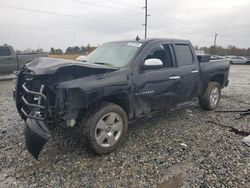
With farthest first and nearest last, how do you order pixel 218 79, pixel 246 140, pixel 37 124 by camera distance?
pixel 218 79 → pixel 246 140 → pixel 37 124

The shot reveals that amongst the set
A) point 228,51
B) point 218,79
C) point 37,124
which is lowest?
point 37,124

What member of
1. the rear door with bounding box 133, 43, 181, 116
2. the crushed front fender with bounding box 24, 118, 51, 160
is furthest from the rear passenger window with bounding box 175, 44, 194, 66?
the crushed front fender with bounding box 24, 118, 51, 160

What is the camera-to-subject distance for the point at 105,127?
3.55 m

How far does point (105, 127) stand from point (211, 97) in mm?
3668

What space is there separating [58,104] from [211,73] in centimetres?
421

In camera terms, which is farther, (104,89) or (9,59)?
(9,59)

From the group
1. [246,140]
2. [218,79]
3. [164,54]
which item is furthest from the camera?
[218,79]

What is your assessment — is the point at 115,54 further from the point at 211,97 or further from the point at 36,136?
the point at 211,97

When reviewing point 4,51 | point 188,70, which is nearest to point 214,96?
point 188,70

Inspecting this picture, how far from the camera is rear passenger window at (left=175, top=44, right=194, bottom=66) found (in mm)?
4953

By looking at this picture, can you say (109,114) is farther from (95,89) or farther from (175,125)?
(175,125)

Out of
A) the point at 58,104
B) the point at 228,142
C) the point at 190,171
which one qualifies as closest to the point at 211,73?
the point at 228,142

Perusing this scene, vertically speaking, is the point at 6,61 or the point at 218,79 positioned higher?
the point at 6,61

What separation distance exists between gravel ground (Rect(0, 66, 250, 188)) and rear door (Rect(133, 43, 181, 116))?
582 millimetres
